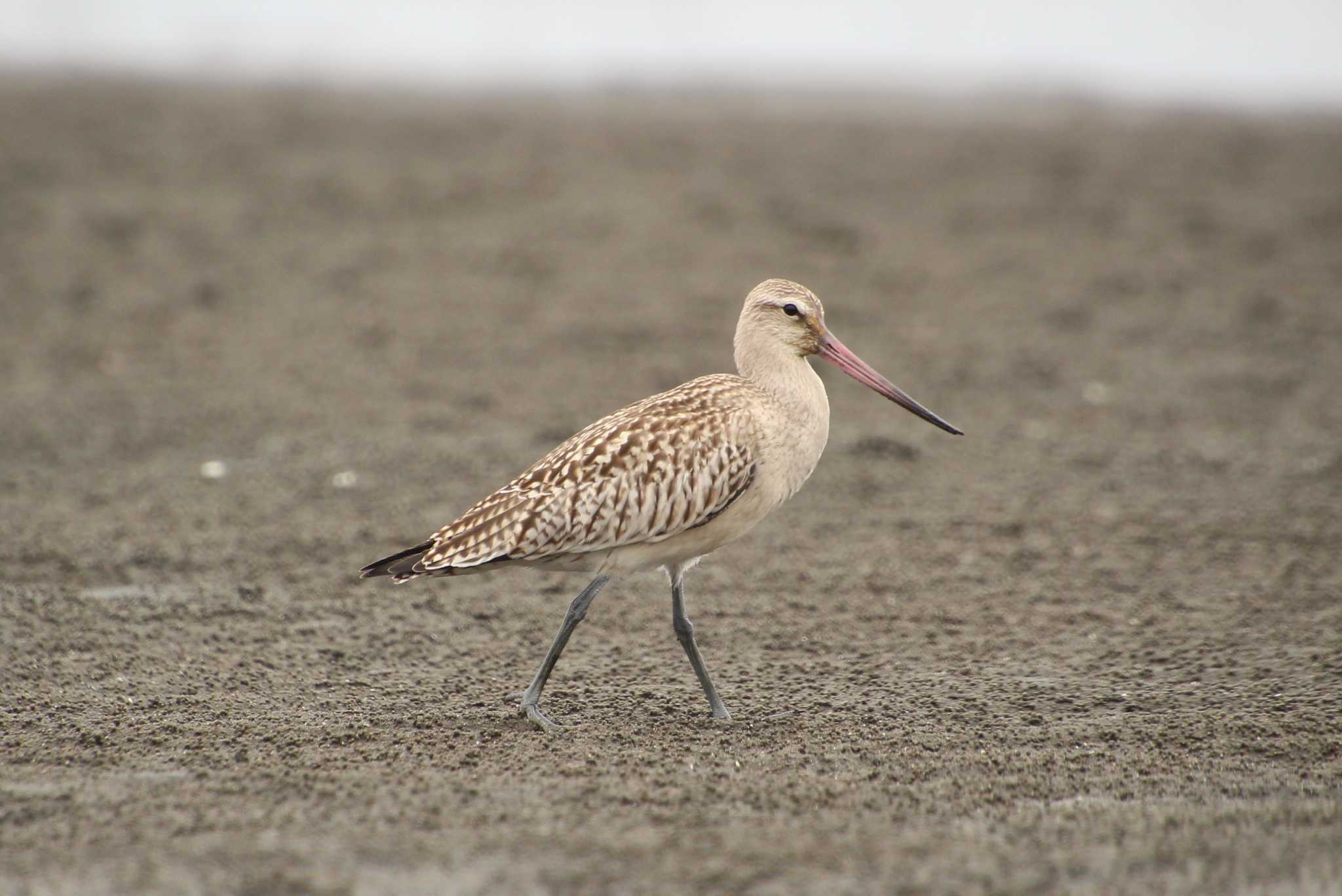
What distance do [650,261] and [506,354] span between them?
254 centimetres

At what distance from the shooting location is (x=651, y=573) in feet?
25.0

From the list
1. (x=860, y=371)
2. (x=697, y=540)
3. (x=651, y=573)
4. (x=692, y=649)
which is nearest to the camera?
(x=697, y=540)

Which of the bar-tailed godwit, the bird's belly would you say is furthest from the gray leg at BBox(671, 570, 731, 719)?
the bird's belly

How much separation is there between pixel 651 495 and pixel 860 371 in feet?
3.61

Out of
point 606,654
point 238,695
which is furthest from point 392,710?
point 606,654

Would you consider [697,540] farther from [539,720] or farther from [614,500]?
[539,720]

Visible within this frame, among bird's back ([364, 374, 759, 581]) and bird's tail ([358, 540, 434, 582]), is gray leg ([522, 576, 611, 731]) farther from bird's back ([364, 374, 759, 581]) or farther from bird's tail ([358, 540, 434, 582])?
bird's tail ([358, 540, 434, 582])

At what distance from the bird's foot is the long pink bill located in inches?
66.3

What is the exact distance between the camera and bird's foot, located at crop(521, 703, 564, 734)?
5340mm

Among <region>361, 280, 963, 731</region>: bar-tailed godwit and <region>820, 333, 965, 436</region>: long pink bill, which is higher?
<region>820, 333, 965, 436</region>: long pink bill

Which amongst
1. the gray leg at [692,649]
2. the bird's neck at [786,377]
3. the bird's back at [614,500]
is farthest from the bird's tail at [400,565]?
the bird's neck at [786,377]

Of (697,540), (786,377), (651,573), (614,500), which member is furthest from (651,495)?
(651,573)

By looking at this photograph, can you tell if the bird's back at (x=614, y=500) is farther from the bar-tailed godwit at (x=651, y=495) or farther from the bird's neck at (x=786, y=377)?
the bird's neck at (x=786, y=377)

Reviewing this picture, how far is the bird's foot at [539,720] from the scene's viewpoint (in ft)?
17.5
